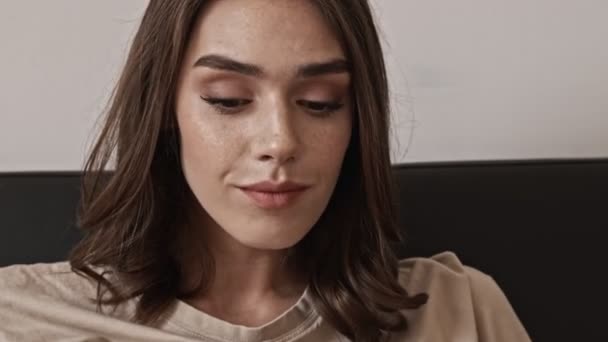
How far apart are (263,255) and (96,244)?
0.22 meters

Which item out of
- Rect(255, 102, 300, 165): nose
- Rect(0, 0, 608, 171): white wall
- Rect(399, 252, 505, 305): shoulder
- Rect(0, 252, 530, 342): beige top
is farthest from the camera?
Rect(0, 0, 608, 171): white wall

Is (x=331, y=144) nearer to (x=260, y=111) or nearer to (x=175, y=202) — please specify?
(x=260, y=111)

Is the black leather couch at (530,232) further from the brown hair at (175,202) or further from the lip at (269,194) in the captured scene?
the lip at (269,194)

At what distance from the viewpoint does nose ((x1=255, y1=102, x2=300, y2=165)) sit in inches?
34.0

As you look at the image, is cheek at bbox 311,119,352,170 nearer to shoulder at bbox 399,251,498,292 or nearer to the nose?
the nose

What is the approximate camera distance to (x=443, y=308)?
108 centimetres

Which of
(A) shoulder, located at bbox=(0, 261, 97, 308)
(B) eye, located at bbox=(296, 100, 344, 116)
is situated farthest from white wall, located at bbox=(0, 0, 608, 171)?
(B) eye, located at bbox=(296, 100, 344, 116)

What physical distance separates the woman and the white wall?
0.77 feet

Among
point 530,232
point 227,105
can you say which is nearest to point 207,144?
point 227,105

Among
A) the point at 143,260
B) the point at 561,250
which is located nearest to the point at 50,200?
the point at 143,260

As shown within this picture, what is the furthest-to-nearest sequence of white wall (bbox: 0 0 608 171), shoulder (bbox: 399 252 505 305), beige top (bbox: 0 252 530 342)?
1. white wall (bbox: 0 0 608 171)
2. shoulder (bbox: 399 252 505 305)
3. beige top (bbox: 0 252 530 342)

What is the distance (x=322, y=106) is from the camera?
0.93 metres

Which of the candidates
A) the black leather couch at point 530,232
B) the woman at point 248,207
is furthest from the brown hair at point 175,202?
the black leather couch at point 530,232

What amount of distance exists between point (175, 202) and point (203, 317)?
16 cm
